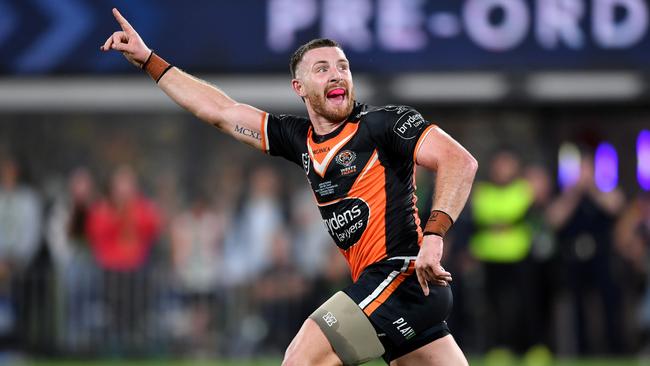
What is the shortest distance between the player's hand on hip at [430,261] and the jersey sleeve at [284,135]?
117cm

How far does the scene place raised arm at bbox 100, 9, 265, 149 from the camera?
6.94 m

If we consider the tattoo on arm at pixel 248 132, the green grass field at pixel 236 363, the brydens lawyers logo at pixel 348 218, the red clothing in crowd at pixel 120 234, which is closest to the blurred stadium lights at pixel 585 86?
the green grass field at pixel 236 363

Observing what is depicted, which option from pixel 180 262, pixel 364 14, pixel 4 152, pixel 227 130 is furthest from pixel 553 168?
pixel 227 130

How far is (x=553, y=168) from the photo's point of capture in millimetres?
15039

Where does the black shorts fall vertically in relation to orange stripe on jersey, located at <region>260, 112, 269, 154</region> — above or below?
below

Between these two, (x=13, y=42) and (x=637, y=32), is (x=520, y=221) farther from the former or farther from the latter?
(x=13, y=42)

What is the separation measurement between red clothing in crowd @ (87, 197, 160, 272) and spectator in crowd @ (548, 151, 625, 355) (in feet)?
15.2

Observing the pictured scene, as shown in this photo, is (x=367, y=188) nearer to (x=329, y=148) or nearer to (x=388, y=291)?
(x=329, y=148)

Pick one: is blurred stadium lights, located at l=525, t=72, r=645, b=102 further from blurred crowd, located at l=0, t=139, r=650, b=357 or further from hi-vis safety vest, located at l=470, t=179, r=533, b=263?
hi-vis safety vest, located at l=470, t=179, r=533, b=263

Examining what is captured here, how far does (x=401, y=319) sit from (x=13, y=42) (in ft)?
30.4

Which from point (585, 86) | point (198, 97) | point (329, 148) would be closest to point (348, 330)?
point (329, 148)

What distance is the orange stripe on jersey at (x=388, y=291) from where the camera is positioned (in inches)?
245

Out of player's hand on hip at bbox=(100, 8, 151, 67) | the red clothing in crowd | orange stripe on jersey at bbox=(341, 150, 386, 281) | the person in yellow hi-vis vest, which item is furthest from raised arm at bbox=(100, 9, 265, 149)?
the red clothing in crowd

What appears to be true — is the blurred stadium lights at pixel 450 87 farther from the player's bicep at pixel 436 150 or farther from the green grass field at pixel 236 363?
the player's bicep at pixel 436 150
